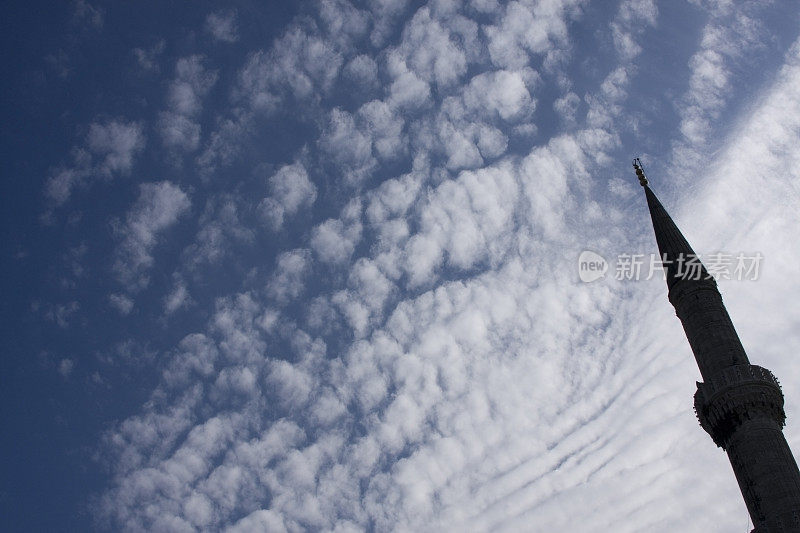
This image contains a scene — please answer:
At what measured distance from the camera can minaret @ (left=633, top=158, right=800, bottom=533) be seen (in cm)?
3447

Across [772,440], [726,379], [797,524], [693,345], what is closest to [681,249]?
[693,345]

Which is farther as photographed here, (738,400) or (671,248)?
(671,248)

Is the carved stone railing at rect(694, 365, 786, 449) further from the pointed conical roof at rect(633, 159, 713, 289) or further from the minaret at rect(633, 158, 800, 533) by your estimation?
the pointed conical roof at rect(633, 159, 713, 289)

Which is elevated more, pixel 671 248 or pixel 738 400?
pixel 671 248

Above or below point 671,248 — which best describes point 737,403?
below

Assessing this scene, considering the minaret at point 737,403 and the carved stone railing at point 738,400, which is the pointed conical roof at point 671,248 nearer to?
the minaret at point 737,403

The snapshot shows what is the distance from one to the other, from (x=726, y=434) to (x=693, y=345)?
5.52m

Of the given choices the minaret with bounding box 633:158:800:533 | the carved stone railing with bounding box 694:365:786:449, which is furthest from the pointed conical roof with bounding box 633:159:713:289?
the carved stone railing with bounding box 694:365:786:449

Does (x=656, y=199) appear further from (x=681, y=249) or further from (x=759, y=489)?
(x=759, y=489)

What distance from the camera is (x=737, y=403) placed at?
37.5 metres

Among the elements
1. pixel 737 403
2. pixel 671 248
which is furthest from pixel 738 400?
pixel 671 248

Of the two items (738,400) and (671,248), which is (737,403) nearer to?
(738,400)

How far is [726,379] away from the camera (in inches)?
1513

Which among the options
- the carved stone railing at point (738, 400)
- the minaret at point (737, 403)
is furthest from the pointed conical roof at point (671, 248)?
the carved stone railing at point (738, 400)
